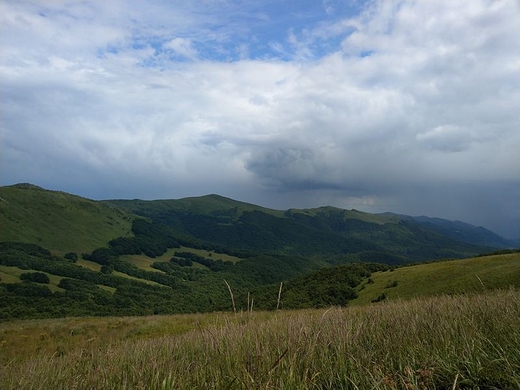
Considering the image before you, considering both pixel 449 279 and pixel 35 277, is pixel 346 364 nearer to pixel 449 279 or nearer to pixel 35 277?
pixel 449 279

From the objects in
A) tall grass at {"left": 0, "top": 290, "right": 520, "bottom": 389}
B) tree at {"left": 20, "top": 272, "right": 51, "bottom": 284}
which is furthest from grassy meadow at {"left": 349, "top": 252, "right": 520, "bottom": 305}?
tree at {"left": 20, "top": 272, "right": 51, "bottom": 284}

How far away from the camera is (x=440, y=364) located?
130 inches

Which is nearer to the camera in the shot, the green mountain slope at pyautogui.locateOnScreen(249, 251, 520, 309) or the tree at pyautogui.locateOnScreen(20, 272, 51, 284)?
the green mountain slope at pyautogui.locateOnScreen(249, 251, 520, 309)

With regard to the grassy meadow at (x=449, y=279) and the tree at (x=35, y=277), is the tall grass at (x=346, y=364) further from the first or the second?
the tree at (x=35, y=277)

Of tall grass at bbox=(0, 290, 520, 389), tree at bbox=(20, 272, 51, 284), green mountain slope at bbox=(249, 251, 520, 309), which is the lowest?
tree at bbox=(20, 272, 51, 284)

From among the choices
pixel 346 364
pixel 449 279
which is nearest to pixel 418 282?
pixel 449 279

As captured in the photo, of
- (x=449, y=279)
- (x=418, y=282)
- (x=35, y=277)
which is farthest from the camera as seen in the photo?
(x=35, y=277)

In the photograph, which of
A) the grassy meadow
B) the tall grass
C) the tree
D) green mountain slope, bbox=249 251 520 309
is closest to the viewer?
the tall grass

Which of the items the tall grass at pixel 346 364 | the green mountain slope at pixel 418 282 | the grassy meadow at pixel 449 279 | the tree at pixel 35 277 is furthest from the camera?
the tree at pixel 35 277

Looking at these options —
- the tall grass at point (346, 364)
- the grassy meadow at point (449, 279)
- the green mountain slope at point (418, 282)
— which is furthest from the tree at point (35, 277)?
the tall grass at point (346, 364)

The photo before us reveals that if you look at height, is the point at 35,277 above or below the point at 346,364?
below

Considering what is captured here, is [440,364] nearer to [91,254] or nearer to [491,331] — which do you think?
[491,331]

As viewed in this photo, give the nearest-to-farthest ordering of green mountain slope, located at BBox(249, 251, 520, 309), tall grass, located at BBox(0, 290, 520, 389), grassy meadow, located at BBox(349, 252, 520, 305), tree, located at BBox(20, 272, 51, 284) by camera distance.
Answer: tall grass, located at BBox(0, 290, 520, 389) < grassy meadow, located at BBox(349, 252, 520, 305) < green mountain slope, located at BBox(249, 251, 520, 309) < tree, located at BBox(20, 272, 51, 284)

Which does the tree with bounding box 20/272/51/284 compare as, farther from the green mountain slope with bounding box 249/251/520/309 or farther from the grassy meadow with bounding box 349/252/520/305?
the grassy meadow with bounding box 349/252/520/305
